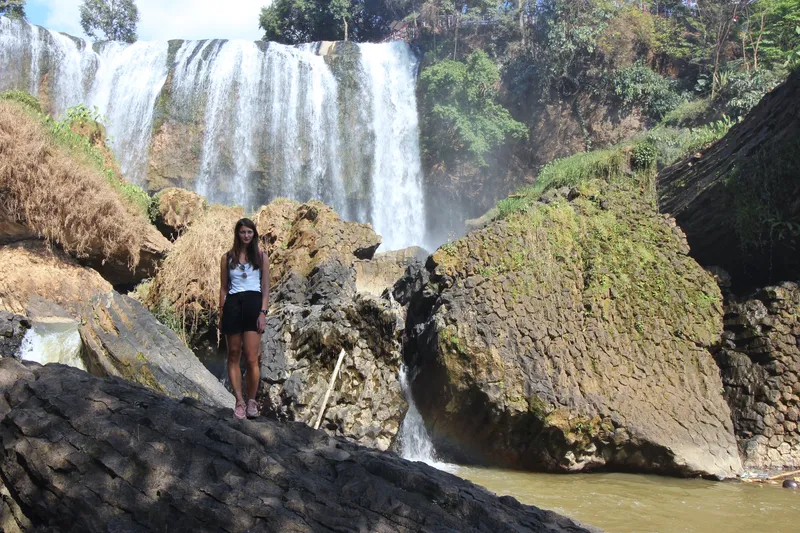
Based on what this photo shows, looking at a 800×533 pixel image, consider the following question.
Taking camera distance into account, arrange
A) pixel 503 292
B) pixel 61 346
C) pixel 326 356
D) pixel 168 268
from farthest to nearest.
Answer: pixel 168 268, pixel 503 292, pixel 61 346, pixel 326 356

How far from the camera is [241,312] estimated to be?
15.7ft

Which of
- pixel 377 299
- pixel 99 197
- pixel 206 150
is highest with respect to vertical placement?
pixel 206 150

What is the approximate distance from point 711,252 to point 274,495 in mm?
9388

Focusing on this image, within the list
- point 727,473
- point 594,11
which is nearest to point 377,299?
point 727,473

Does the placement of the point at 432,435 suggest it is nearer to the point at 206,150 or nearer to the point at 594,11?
the point at 206,150

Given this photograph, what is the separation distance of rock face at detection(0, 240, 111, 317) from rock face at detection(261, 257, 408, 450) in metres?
4.10

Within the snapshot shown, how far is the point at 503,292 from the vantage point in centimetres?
829

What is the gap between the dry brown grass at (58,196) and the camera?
9750 mm

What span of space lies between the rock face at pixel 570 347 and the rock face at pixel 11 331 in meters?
4.60

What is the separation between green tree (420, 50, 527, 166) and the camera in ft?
72.2

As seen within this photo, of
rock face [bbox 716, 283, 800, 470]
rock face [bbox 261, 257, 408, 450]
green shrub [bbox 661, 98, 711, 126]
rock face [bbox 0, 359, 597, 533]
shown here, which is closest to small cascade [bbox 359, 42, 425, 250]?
green shrub [bbox 661, 98, 711, 126]

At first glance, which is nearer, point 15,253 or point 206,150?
point 15,253

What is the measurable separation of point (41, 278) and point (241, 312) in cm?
669

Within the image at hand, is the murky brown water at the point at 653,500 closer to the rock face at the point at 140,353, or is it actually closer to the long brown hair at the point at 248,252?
the rock face at the point at 140,353
